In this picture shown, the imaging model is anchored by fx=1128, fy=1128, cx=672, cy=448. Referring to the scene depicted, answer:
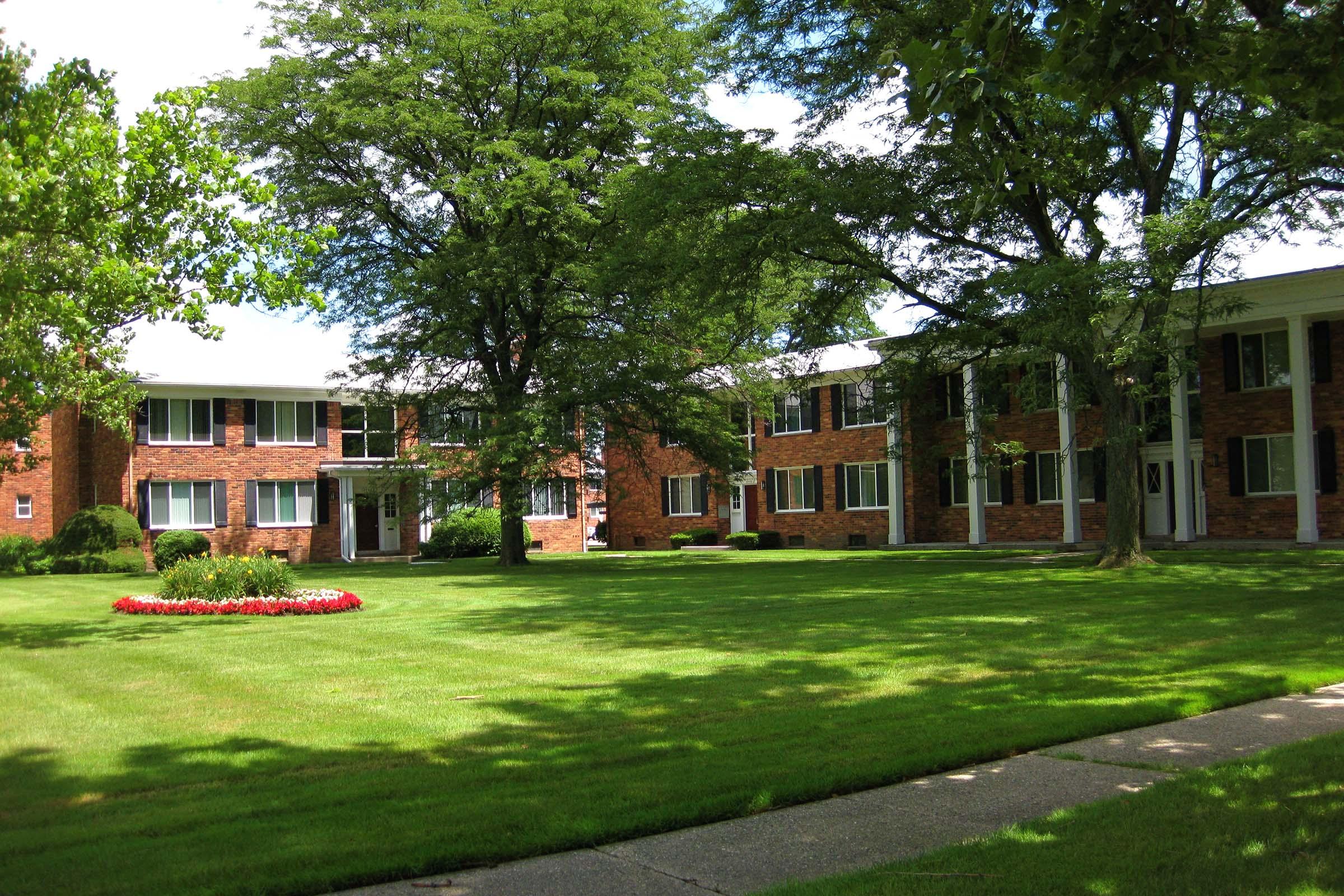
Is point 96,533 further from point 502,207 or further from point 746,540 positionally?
point 746,540

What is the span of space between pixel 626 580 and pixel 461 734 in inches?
619

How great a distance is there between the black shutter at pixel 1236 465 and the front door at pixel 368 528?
27.8 metres

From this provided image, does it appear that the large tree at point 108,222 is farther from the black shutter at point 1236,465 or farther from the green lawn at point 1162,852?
the black shutter at point 1236,465

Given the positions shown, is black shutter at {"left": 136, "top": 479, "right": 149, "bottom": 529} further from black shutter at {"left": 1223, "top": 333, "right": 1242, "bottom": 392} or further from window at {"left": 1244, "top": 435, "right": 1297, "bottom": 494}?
window at {"left": 1244, "top": 435, "right": 1297, "bottom": 494}

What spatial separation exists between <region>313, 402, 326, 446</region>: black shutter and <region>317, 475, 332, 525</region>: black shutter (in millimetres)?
1366

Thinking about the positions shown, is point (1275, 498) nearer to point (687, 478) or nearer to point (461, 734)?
point (687, 478)

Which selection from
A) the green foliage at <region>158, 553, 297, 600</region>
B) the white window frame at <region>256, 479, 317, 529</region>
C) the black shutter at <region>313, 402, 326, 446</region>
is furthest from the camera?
the black shutter at <region>313, 402, 326, 446</region>

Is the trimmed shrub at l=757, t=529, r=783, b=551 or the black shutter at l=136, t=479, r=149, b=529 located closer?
the black shutter at l=136, t=479, r=149, b=529

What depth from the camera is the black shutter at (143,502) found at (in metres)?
36.2


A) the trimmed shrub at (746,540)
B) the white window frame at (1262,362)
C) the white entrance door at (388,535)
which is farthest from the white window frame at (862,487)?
the white entrance door at (388,535)

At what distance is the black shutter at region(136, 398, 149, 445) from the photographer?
36.6 meters

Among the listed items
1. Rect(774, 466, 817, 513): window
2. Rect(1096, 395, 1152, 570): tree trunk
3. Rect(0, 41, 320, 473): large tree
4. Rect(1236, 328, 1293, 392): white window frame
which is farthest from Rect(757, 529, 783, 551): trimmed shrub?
Rect(0, 41, 320, 473): large tree

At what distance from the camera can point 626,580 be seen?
23.4 metres

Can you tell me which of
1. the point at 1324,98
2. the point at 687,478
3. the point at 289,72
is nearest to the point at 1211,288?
the point at 1324,98
